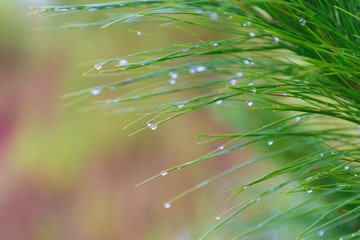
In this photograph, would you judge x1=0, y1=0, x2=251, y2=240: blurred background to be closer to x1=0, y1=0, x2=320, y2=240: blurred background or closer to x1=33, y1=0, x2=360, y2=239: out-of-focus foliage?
x1=0, y1=0, x2=320, y2=240: blurred background

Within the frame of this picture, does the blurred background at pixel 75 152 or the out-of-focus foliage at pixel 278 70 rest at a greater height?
the out-of-focus foliage at pixel 278 70

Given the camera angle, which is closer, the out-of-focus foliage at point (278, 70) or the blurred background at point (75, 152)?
the out-of-focus foliage at point (278, 70)

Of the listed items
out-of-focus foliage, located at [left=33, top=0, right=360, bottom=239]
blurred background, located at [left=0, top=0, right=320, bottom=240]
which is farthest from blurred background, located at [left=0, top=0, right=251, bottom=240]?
out-of-focus foliage, located at [left=33, top=0, right=360, bottom=239]

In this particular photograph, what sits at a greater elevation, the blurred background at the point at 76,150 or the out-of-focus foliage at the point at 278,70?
the out-of-focus foliage at the point at 278,70

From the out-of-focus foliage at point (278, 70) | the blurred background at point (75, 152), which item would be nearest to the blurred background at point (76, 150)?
the blurred background at point (75, 152)

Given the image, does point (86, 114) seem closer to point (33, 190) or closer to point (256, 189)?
point (33, 190)

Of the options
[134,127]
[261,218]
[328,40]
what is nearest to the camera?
[328,40]

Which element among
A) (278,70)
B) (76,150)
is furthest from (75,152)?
(278,70)

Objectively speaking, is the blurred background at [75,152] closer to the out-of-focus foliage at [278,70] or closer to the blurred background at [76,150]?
the blurred background at [76,150]

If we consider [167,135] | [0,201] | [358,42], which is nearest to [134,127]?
[167,135]
